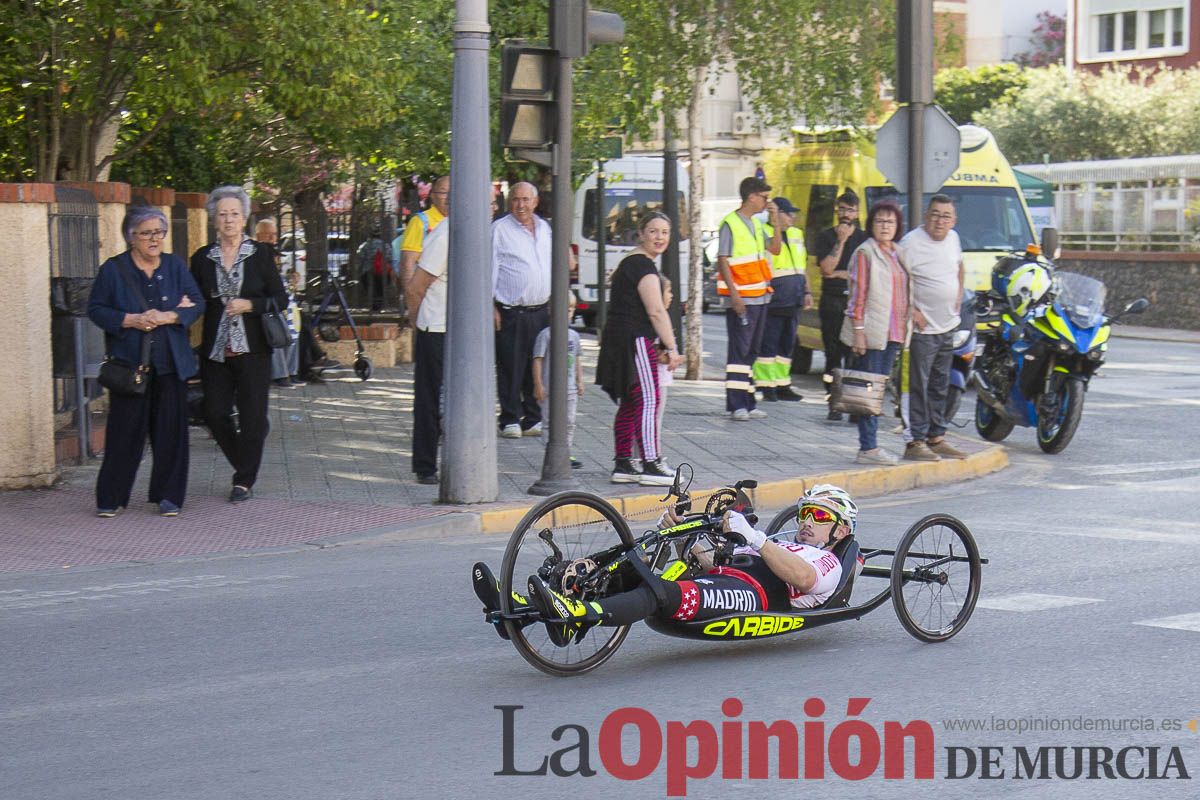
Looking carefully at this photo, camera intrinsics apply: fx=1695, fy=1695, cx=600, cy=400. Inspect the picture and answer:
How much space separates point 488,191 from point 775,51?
9502 mm

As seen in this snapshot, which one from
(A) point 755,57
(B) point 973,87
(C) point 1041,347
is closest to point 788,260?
(C) point 1041,347

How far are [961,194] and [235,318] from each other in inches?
450

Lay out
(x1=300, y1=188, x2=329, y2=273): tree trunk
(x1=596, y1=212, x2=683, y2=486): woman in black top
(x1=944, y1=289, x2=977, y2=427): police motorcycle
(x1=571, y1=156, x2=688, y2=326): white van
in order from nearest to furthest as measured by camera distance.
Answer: (x1=596, y1=212, x2=683, y2=486): woman in black top, (x1=944, y1=289, x2=977, y2=427): police motorcycle, (x1=300, y1=188, x2=329, y2=273): tree trunk, (x1=571, y1=156, x2=688, y2=326): white van

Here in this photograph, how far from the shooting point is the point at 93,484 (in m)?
11.4

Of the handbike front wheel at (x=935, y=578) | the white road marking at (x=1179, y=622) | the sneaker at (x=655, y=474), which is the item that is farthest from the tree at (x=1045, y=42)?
the handbike front wheel at (x=935, y=578)

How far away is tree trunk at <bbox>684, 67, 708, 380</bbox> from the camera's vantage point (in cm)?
1914

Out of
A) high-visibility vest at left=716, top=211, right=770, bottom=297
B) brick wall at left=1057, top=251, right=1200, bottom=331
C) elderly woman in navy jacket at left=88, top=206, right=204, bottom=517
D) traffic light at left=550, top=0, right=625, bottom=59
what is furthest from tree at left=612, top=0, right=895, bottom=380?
brick wall at left=1057, top=251, right=1200, bottom=331

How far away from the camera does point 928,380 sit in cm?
1261

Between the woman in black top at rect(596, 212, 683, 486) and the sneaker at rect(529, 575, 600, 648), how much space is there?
16.4ft

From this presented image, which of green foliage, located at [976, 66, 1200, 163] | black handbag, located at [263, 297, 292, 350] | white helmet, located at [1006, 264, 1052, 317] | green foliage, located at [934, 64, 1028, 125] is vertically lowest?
black handbag, located at [263, 297, 292, 350]

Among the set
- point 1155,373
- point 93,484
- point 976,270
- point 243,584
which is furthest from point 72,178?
point 1155,373

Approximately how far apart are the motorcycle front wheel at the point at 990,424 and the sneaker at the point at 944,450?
1.37 meters

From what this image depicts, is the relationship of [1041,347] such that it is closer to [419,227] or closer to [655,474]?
[655,474]

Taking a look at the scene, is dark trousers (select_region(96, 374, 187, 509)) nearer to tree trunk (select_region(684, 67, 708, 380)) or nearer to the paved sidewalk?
the paved sidewalk
